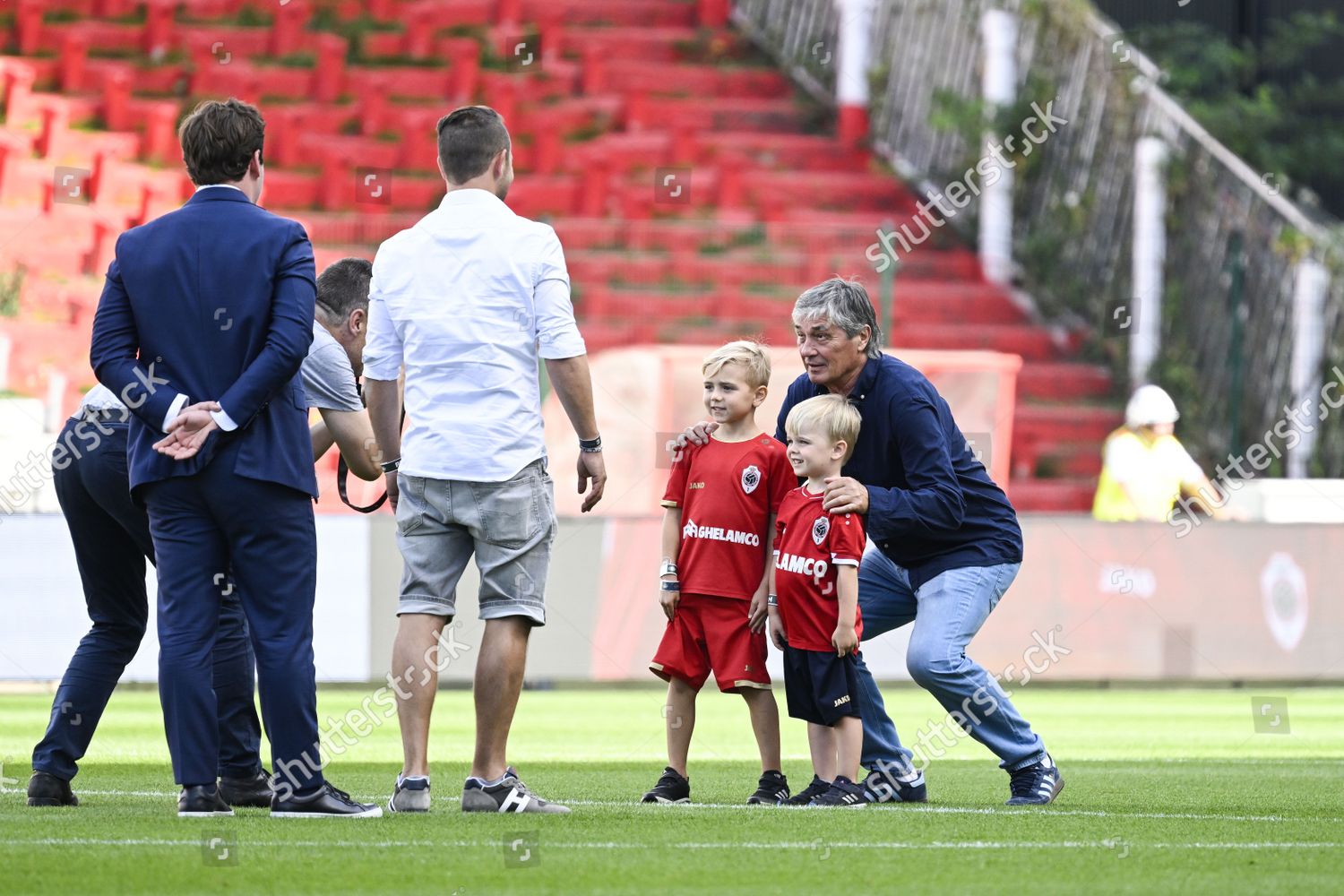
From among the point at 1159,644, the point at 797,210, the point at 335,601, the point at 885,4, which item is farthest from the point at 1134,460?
the point at 885,4

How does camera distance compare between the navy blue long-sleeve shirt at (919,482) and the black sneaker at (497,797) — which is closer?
the black sneaker at (497,797)

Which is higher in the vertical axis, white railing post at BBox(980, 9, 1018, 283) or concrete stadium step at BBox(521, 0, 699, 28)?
concrete stadium step at BBox(521, 0, 699, 28)

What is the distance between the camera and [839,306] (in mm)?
6383

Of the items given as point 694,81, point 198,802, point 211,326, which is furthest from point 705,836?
point 694,81

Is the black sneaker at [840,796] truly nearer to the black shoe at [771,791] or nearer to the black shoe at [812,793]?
the black shoe at [812,793]

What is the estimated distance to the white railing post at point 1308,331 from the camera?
1808 centimetres

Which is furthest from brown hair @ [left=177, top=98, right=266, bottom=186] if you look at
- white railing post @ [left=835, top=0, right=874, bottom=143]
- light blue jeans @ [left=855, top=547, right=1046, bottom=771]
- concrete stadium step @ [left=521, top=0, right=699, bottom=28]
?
concrete stadium step @ [left=521, top=0, right=699, bottom=28]

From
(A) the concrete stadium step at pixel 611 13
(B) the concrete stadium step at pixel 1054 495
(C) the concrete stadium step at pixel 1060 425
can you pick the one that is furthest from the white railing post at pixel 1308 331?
(A) the concrete stadium step at pixel 611 13

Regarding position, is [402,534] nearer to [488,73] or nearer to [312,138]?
[312,138]

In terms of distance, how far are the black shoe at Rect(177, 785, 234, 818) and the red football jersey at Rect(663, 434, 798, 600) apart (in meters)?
1.67

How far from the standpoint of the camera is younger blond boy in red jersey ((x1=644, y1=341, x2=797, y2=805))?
6441 millimetres

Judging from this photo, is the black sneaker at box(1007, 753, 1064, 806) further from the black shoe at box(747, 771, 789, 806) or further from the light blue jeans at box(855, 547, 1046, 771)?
the black shoe at box(747, 771, 789, 806)

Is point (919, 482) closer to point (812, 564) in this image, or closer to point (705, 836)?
point (812, 564)

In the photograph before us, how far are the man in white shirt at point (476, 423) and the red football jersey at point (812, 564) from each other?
67 cm
